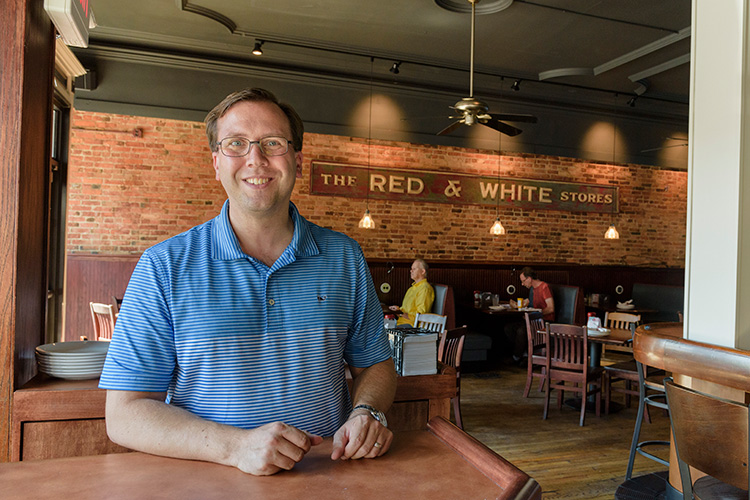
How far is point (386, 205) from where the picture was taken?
7605mm

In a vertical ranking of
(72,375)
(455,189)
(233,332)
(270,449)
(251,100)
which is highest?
(455,189)

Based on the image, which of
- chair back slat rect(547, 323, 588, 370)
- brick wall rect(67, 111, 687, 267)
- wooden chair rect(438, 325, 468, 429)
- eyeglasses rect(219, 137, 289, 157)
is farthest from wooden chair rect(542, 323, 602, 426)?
eyeglasses rect(219, 137, 289, 157)

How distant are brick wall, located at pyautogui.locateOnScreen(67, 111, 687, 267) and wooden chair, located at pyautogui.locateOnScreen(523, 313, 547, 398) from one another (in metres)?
2.50

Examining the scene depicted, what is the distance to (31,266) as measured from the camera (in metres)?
2.02

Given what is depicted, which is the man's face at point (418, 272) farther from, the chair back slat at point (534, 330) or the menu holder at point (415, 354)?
the menu holder at point (415, 354)

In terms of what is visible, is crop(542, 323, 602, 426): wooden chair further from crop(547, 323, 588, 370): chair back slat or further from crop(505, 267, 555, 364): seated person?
crop(505, 267, 555, 364): seated person

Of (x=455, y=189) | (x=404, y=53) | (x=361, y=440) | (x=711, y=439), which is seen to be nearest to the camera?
(x=361, y=440)

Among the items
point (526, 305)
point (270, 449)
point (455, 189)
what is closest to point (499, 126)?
point (455, 189)

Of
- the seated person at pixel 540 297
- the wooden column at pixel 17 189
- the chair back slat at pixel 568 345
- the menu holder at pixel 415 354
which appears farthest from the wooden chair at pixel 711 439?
the seated person at pixel 540 297

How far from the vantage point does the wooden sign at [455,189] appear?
290 inches

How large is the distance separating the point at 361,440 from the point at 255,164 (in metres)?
0.75

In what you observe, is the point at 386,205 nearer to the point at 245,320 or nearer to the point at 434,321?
the point at 434,321

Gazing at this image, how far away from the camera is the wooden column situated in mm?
1874

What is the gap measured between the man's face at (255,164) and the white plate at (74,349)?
115cm
